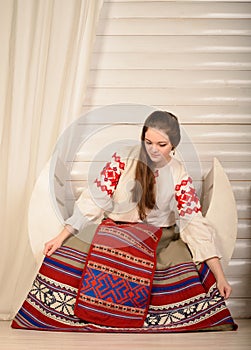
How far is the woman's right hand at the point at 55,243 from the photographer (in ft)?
9.24

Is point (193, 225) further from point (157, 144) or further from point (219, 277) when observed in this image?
point (157, 144)

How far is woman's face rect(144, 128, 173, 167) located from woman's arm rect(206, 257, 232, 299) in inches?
19.6

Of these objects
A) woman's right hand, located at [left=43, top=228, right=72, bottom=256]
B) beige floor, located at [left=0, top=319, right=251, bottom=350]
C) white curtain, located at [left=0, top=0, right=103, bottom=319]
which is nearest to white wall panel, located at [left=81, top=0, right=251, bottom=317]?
white curtain, located at [left=0, top=0, right=103, bottom=319]

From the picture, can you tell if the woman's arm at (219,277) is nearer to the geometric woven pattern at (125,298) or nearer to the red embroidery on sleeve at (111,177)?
the geometric woven pattern at (125,298)

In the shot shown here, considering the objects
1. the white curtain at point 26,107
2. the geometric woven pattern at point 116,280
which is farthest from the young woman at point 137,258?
the white curtain at point 26,107

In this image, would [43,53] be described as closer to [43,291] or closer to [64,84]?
[64,84]

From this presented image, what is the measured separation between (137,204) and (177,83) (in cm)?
69

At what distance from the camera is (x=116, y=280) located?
2.75 m

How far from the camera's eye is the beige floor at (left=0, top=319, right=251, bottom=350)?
240 cm

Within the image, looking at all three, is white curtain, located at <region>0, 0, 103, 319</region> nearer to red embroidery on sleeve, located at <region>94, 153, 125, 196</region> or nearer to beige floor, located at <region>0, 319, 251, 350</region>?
red embroidery on sleeve, located at <region>94, 153, 125, 196</region>

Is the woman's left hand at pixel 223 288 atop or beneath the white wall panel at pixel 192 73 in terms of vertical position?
beneath

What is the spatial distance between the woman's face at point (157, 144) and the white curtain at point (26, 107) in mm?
A: 381

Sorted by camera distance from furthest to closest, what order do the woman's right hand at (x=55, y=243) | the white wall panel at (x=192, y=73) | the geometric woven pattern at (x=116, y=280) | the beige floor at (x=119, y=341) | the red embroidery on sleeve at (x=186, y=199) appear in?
the white wall panel at (x=192, y=73) → the red embroidery on sleeve at (x=186, y=199) → the woman's right hand at (x=55, y=243) → the geometric woven pattern at (x=116, y=280) → the beige floor at (x=119, y=341)

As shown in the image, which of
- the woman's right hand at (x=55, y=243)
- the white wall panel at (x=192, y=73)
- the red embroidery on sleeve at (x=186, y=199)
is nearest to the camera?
the woman's right hand at (x=55, y=243)
